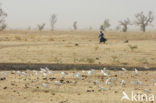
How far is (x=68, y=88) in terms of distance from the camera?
10.9 m

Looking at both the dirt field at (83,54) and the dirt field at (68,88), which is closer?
the dirt field at (68,88)

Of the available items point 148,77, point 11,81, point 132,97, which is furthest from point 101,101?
point 148,77

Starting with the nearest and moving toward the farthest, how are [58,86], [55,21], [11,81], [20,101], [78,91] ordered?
1. [20,101]
2. [78,91]
3. [58,86]
4. [11,81]
5. [55,21]

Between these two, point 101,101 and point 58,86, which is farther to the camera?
point 58,86

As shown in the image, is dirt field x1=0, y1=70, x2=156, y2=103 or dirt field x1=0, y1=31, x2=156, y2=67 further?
dirt field x1=0, y1=31, x2=156, y2=67

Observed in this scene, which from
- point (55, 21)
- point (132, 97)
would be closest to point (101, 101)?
point (132, 97)

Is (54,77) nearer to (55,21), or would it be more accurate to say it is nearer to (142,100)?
(142,100)

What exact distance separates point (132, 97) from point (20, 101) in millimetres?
2980

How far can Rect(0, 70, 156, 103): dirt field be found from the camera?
9.38m

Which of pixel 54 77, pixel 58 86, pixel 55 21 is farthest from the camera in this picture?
pixel 55 21

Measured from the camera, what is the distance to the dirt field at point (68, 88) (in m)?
9.38

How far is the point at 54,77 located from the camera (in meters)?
13.2

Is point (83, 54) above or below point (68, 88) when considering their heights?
below

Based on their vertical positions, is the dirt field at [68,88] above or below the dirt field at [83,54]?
above
